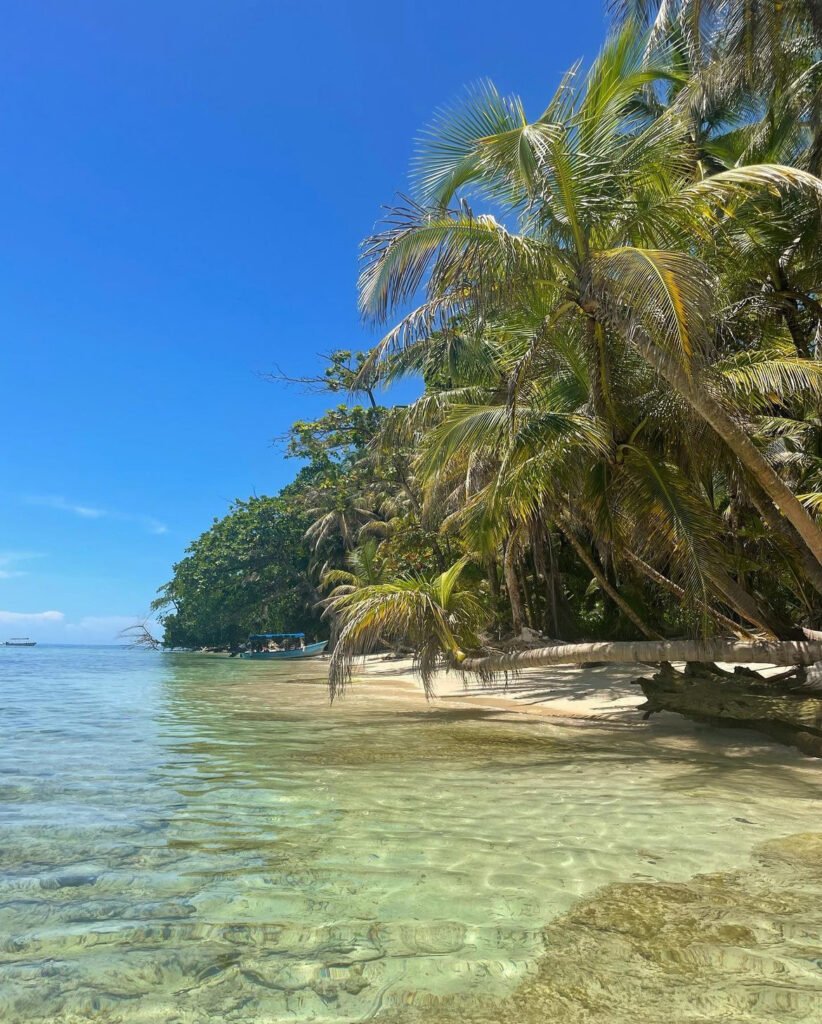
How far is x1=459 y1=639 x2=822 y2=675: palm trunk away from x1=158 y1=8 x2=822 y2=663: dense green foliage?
19.7 inches

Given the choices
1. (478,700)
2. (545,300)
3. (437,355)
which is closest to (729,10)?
(545,300)

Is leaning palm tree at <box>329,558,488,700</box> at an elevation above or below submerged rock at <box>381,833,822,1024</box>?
above

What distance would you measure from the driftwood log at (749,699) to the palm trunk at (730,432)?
83.2 inches

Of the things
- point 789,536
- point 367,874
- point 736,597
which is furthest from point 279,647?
point 367,874

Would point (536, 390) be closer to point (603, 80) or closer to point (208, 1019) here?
point (603, 80)

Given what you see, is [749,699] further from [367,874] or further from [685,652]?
[367,874]

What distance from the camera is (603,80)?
7.54m

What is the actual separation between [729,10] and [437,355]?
7773 millimetres

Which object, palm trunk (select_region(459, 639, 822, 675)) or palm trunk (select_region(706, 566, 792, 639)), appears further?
palm trunk (select_region(706, 566, 792, 639))

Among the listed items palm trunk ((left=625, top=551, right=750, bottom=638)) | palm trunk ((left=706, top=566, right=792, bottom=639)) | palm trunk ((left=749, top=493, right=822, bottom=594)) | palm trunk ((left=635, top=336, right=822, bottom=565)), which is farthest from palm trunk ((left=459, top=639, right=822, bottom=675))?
palm trunk ((left=635, top=336, right=822, bottom=565))

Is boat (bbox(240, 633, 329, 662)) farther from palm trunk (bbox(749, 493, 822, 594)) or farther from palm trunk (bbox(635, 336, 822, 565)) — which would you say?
palm trunk (bbox(635, 336, 822, 565))

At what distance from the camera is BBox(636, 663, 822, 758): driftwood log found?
780cm

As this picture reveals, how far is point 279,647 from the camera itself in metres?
54.4

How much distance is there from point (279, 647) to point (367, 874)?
52.5 meters
